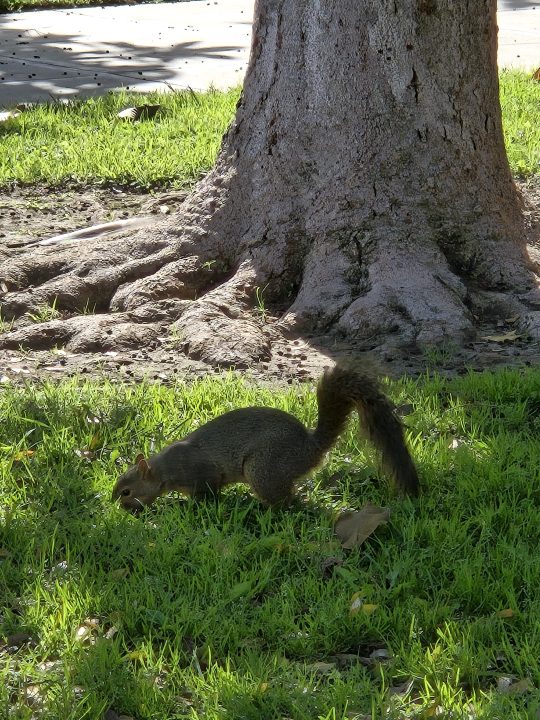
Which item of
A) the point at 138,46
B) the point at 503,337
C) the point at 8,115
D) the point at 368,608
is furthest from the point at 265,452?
the point at 138,46

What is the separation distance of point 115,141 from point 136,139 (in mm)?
171

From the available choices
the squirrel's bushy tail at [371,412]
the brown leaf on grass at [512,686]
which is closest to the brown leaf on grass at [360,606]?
the brown leaf on grass at [512,686]

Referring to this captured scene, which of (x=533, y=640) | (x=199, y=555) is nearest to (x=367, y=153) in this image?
(x=199, y=555)

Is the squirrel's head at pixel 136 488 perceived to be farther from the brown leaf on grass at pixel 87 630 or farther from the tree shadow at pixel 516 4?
the tree shadow at pixel 516 4

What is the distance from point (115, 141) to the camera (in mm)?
8828

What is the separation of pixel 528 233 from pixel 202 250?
1.90 metres

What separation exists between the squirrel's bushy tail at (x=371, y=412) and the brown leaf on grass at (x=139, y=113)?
6.18 m

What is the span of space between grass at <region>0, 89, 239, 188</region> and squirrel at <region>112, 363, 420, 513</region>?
168 inches

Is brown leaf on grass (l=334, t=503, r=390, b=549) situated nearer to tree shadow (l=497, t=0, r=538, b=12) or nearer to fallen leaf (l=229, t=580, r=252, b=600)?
fallen leaf (l=229, t=580, r=252, b=600)

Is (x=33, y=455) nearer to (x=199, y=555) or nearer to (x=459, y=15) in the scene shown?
(x=199, y=555)

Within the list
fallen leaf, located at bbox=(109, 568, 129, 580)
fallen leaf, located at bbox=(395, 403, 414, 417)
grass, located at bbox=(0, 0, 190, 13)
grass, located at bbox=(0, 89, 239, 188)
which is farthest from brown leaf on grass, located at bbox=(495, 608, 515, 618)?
grass, located at bbox=(0, 0, 190, 13)

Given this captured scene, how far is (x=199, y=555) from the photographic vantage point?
3576 millimetres

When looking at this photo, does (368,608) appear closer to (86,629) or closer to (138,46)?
(86,629)

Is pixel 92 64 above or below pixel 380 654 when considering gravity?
Answer: above
